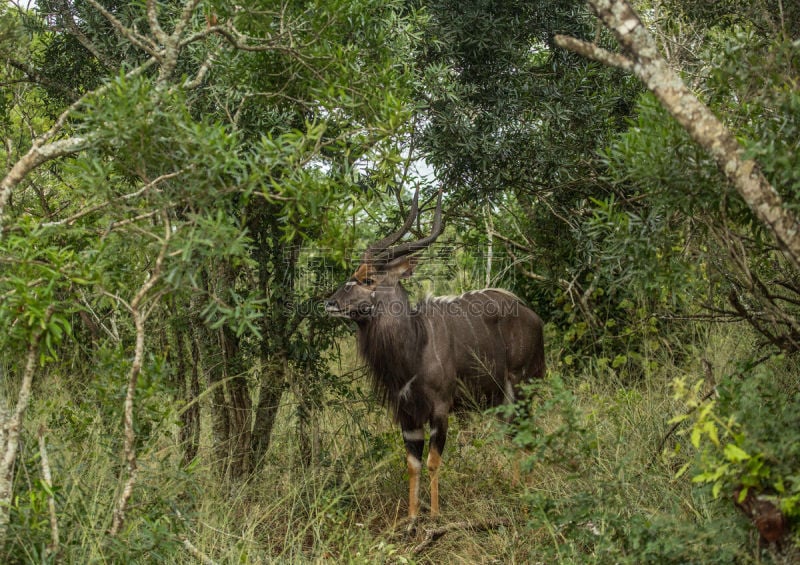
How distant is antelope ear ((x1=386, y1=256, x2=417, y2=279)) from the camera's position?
5.89 metres

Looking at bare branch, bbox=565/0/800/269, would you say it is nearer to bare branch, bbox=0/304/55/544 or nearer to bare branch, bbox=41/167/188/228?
bare branch, bbox=41/167/188/228

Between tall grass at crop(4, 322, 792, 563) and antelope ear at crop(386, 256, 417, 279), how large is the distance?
106cm

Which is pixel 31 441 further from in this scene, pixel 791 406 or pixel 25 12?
pixel 791 406

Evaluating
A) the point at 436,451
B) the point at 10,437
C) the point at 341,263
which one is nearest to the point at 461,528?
the point at 436,451

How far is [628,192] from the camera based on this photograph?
708cm

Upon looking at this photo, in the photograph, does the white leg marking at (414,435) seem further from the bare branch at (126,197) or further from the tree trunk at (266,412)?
the bare branch at (126,197)

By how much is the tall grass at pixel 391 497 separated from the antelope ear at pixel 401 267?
41.9 inches

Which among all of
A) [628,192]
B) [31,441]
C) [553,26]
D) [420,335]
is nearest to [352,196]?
[420,335]

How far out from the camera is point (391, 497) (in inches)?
236

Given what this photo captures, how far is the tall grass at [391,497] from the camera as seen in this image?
411cm

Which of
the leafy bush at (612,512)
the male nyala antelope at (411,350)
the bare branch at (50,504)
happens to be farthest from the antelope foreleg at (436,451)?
the bare branch at (50,504)

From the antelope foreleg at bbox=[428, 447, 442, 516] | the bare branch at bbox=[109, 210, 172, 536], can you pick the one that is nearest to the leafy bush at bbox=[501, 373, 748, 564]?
the antelope foreleg at bbox=[428, 447, 442, 516]

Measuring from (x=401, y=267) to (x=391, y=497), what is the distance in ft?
5.33

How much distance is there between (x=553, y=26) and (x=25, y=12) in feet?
12.8
